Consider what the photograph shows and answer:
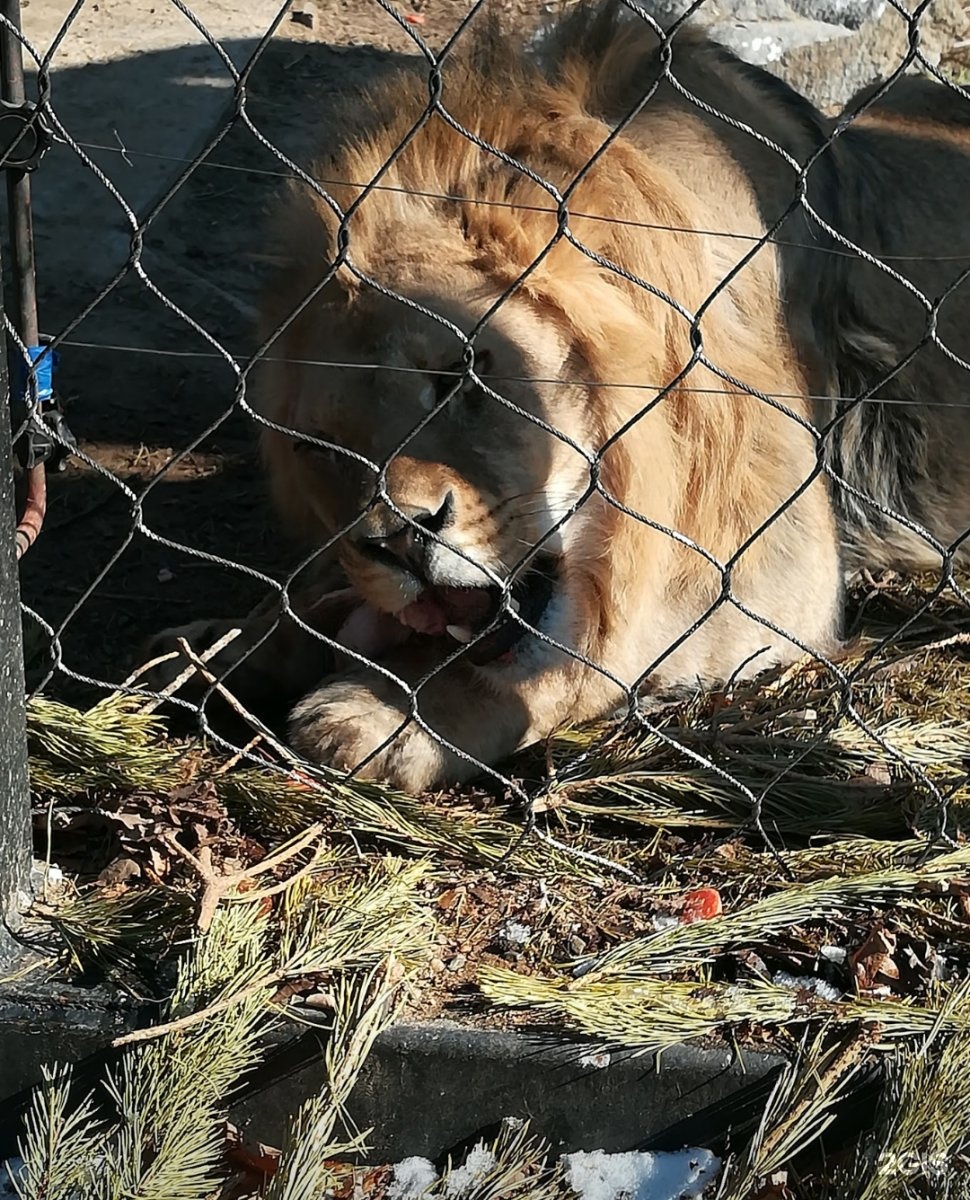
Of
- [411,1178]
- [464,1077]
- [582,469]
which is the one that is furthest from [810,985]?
[582,469]

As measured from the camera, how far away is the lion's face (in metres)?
2.93

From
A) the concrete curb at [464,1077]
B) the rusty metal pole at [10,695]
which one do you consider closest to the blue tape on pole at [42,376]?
the rusty metal pole at [10,695]

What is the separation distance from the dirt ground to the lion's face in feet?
0.91

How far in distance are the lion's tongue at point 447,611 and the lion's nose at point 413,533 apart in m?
0.20

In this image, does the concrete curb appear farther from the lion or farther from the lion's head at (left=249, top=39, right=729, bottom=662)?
the lion's head at (left=249, top=39, right=729, bottom=662)

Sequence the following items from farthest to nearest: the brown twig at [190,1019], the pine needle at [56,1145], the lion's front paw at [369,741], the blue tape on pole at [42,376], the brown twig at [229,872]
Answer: the lion's front paw at [369,741]
the blue tape on pole at [42,376]
the brown twig at [229,872]
the brown twig at [190,1019]
the pine needle at [56,1145]

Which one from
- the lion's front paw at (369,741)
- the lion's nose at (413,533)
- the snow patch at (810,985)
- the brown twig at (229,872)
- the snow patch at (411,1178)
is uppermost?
the lion's nose at (413,533)

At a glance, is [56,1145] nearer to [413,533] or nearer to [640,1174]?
[640,1174]

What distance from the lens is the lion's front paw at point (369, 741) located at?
3072 millimetres

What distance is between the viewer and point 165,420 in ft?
15.5

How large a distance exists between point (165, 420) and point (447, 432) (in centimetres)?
199

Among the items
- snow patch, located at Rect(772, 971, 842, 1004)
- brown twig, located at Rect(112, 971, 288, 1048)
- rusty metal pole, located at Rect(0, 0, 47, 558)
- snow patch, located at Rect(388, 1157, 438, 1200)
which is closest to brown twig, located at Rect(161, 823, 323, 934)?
brown twig, located at Rect(112, 971, 288, 1048)

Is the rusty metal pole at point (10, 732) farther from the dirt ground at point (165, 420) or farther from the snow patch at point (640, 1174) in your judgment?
the snow patch at point (640, 1174)

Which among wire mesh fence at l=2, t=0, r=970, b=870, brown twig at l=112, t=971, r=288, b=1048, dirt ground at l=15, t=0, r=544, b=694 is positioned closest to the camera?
brown twig at l=112, t=971, r=288, b=1048
